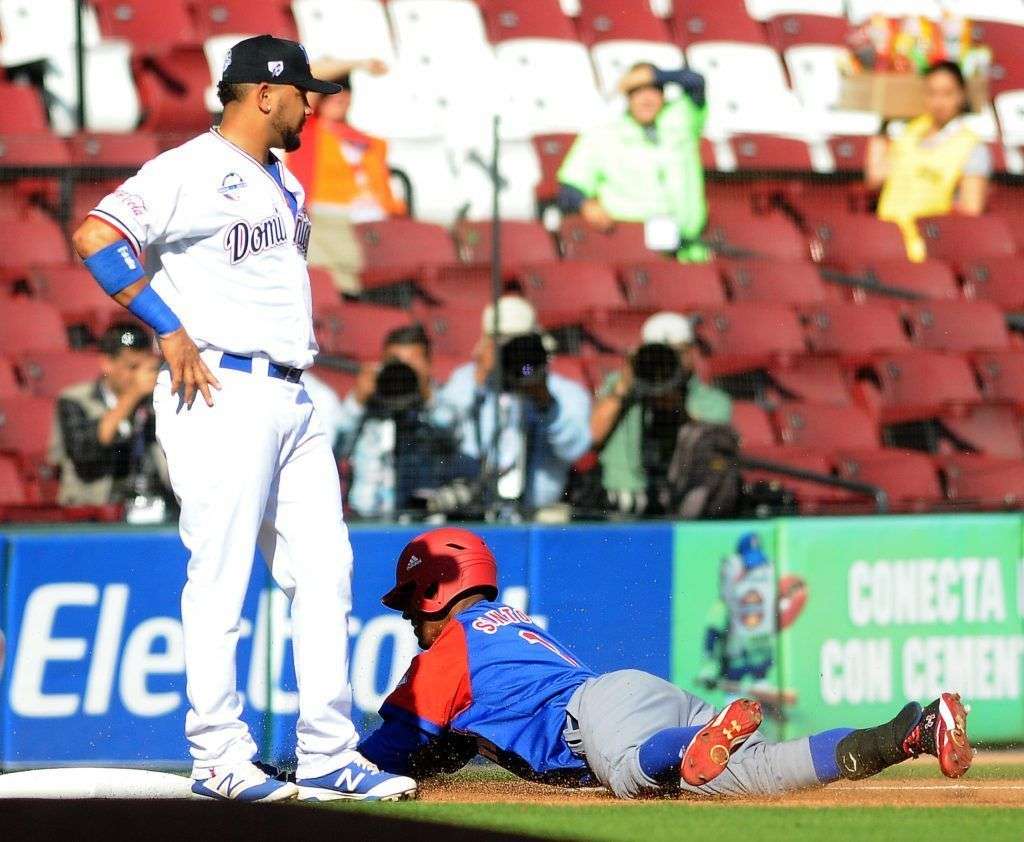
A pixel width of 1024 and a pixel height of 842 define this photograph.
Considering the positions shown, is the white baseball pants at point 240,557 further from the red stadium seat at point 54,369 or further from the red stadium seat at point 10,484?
the red stadium seat at point 54,369

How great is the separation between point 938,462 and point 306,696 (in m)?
5.12

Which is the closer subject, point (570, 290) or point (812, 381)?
point (570, 290)

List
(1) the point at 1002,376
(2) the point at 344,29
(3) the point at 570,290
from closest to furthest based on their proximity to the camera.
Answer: (3) the point at 570,290, (1) the point at 1002,376, (2) the point at 344,29

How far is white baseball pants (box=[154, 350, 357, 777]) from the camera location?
15.2 ft

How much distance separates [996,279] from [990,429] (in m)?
1.65

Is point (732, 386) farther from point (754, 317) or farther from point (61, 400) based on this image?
point (61, 400)

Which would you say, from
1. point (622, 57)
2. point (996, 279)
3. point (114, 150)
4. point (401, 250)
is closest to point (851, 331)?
point (996, 279)

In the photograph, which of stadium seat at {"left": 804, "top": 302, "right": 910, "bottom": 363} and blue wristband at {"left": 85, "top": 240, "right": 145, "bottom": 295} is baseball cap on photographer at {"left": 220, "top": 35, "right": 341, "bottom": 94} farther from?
stadium seat at {"left": 804, "top": 302, "right": 910, "bottom": 363}

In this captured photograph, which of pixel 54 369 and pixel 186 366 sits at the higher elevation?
pixel 54 369

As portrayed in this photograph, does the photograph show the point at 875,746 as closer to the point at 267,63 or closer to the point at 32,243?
the point at 267,63

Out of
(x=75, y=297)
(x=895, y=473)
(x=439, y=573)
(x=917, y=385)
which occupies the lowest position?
(x=439, y=573)

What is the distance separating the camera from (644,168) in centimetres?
965

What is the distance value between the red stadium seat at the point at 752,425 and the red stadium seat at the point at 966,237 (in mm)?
2592

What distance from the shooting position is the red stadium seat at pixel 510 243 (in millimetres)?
8719
